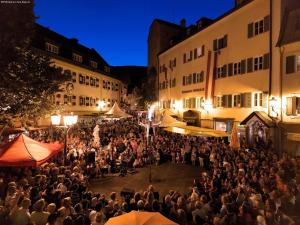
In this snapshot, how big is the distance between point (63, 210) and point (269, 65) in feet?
60.5

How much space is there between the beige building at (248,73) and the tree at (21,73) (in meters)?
14.1

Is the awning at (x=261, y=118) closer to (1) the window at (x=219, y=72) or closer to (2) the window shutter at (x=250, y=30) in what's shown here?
(2) the window shutter at (x=250, y=30)

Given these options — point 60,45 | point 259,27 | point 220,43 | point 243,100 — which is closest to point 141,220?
point 243,100

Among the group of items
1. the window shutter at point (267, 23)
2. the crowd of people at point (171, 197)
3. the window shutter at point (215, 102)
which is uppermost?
the window shutter at point (267, 23)

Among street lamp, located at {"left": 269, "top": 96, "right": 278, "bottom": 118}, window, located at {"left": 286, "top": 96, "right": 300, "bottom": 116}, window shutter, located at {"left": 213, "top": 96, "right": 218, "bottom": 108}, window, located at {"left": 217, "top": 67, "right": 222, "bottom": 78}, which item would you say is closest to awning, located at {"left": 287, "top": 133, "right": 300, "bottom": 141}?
window, located at {"left": 286, "top": 96, "right": 300, "bottom": 116}

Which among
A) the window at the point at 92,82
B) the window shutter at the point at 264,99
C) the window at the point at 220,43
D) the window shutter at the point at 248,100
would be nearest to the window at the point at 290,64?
the window shutter at the point at 264,99

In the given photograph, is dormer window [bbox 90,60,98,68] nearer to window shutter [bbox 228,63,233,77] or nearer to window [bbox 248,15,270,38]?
window shutter [bbox 228,63,233,77]

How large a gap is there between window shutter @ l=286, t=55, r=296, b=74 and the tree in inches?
557

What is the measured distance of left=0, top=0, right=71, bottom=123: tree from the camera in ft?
42.9

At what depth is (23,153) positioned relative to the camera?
11.9 meters

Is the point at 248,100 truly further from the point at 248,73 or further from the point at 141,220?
the point at 141,220

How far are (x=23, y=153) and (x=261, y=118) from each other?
15713 mm

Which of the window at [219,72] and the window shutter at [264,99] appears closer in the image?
the window shutter at [264,99]

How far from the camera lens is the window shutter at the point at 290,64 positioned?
19.7m
